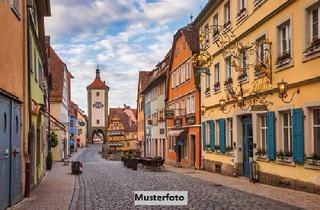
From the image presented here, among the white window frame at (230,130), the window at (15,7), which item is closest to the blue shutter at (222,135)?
the white window frame at (230,130)

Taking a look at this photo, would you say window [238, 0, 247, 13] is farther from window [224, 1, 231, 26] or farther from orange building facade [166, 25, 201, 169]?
orange building facade [166, 25, 201, 169]

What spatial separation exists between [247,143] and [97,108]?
10690cm

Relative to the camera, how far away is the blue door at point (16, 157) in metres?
13.8

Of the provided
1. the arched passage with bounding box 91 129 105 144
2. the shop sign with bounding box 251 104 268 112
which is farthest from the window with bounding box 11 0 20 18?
the arched passage with bounding box 91 129 105 144

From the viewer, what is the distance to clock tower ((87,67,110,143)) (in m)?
129

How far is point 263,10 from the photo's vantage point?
21219mm

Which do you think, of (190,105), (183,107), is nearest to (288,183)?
(190,105)

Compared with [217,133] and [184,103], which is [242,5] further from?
[184,103]

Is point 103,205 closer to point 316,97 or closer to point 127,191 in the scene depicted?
point 127,191

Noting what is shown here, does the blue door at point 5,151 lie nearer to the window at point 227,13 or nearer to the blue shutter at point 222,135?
the blue shutter at point 222,135

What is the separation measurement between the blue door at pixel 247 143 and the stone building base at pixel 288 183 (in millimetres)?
2760

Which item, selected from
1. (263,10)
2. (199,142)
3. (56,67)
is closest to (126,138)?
(56,67)

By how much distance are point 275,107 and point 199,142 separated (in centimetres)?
1488

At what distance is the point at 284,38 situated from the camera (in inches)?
769
